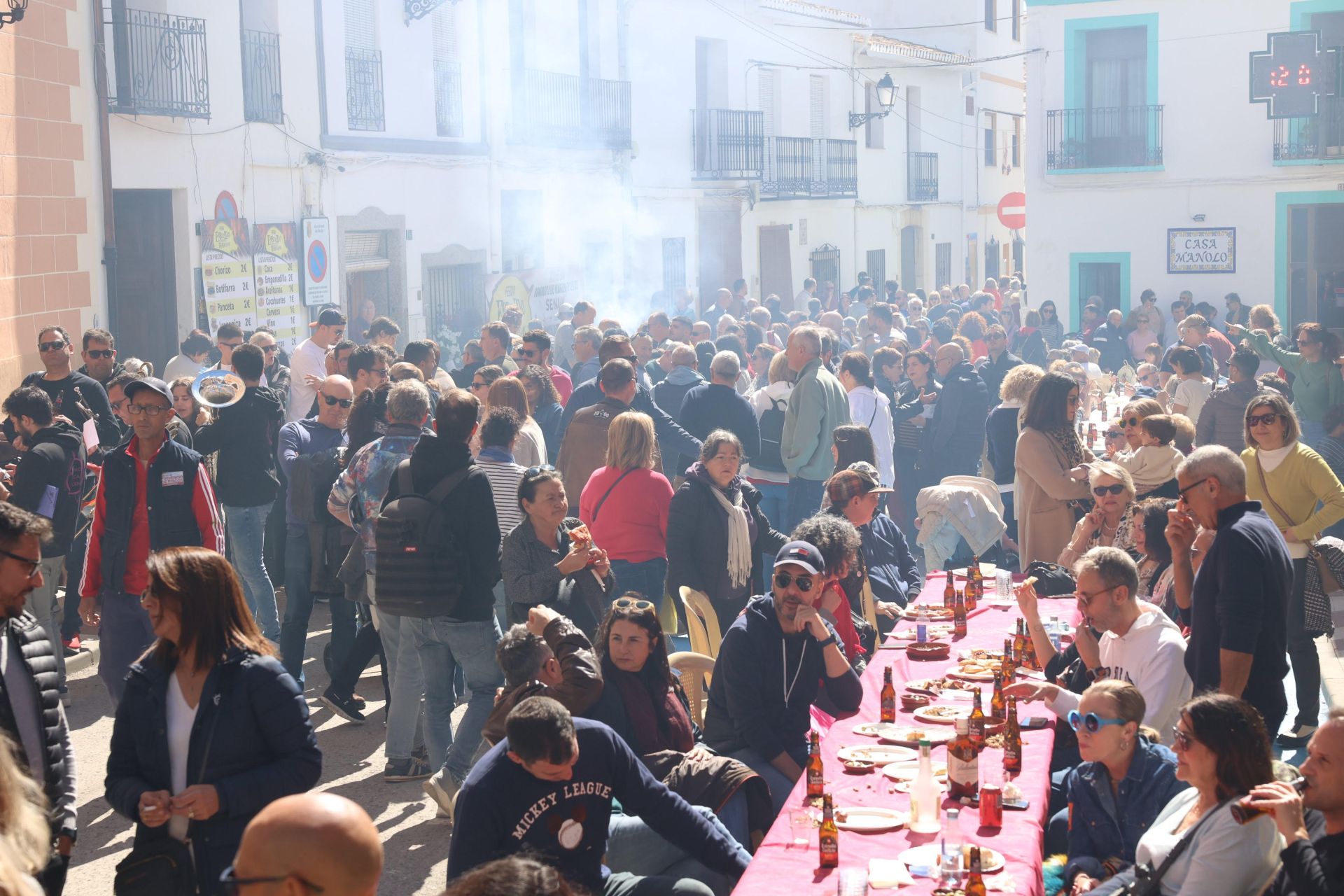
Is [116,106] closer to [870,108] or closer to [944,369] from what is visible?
[944,369]

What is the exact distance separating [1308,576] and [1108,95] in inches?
680

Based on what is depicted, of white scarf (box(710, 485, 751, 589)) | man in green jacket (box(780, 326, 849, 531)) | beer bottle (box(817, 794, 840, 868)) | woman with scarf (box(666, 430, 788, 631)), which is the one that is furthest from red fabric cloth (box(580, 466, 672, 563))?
beer bottle (box(817, 794, 840, 868))

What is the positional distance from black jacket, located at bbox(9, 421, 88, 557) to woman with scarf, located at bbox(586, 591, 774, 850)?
336 centimetres

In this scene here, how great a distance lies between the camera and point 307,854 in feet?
8.25

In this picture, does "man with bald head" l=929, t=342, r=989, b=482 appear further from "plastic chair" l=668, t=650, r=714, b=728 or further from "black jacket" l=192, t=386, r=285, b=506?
"black jacket" l=192, t=386, r=285, b=506

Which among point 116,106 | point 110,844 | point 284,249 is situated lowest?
point 110,844

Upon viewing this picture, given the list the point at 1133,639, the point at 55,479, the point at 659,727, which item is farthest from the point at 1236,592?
the point at 55,479

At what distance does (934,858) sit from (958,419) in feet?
21.5

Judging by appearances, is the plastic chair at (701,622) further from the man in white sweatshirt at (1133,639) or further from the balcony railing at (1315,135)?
the balcony railing at (1315,135)

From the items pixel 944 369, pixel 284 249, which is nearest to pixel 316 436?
pixel 944 369

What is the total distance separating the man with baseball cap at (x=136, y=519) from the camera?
602cm

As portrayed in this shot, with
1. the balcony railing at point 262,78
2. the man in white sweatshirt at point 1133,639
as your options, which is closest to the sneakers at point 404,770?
the man in white sweatshirt at point 1133,639

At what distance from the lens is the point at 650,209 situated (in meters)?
24.6

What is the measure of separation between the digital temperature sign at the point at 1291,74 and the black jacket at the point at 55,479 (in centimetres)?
1568
